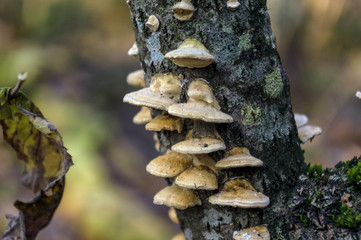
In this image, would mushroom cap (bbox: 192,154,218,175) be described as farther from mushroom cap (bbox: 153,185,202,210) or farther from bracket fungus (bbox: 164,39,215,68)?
bracket fungus (bbox: 164,39,215,68)

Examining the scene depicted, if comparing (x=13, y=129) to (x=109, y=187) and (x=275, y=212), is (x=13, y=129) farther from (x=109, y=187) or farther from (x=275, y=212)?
(x=109, y=187)

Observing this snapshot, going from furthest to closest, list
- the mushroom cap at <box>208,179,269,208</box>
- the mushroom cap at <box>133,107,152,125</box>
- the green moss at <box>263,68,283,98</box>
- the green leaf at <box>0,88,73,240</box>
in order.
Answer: the mushroom cap at <box>133,107,152,125</box>
the green leaf at <box>0,88,73,240</box>
the green moss at <box>263,68,283,98</box>
the mushroom cap at <box>208,179,269,208</box>

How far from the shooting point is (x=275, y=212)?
6.19 ft

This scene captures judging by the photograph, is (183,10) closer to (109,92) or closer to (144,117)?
(144,117)

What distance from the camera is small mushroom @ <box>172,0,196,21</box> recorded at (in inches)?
66.4

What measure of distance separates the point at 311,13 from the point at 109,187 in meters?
7.34

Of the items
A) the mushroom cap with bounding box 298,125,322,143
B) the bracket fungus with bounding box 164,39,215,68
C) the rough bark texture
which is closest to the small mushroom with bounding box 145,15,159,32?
the rough bark texture

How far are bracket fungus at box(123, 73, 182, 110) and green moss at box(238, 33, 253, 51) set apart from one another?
0.36 metres

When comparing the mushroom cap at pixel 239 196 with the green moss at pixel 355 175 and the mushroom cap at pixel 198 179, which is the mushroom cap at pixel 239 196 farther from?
the green moss at pixel 355 175

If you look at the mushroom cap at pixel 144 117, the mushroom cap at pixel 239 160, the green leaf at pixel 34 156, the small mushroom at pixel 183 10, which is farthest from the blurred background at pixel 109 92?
the small mushroom at pixel 183 10

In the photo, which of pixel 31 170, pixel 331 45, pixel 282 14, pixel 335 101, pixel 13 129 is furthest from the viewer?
pixel 282 14

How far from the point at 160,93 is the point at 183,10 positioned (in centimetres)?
43

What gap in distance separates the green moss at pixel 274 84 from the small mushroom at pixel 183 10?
510 millimetres

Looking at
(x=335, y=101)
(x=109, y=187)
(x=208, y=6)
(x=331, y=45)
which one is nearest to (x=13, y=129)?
(x=208, y=6)
